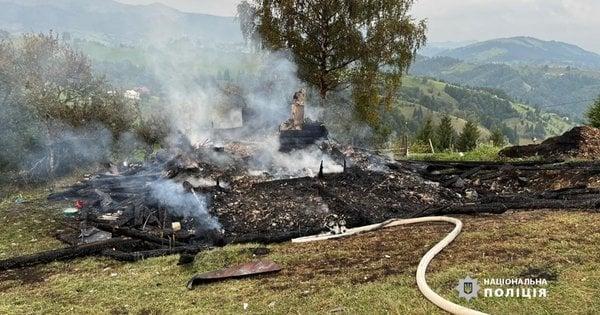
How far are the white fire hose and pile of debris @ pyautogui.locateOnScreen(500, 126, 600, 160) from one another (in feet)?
34.6

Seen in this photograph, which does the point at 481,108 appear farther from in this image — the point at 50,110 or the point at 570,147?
the point at 50,110

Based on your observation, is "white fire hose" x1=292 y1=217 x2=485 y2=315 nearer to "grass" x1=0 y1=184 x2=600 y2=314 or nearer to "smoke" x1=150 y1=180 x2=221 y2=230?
"grass" x1=0 y1=184 x2=600 y2=314

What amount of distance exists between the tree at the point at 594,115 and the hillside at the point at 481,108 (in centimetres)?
10934

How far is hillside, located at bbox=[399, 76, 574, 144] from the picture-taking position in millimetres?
145500

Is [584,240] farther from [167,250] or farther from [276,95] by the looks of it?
[276,95]

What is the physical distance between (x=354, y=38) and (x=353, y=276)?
16052 millimetres

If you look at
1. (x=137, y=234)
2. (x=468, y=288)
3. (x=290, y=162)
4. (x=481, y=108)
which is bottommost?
(x=137, y=234)

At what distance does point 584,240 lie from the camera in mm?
7059

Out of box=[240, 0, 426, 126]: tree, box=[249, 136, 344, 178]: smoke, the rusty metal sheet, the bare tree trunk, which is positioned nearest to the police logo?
the rusty metal sheet

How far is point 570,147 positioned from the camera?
1773cm

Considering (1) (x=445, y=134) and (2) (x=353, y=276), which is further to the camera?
(1) (x=445, y=134)

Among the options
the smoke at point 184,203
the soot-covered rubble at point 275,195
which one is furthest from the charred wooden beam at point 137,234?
the smoke at point 184,203

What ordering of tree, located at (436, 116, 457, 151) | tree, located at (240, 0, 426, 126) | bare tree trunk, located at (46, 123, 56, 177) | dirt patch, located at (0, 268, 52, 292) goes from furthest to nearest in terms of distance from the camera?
tree, located at (436, 116, 457, 151), bare tree trunk, located at (46, 123, 56, 177), tree, located at (240, 0, 426, 126), dirt patch, located at (0, 268, 52, 292)

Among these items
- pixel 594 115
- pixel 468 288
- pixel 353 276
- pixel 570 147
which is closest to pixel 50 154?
pixel 353 276
